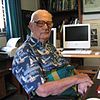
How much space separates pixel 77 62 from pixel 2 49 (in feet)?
3.96

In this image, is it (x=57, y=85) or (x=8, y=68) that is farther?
(x=8, y=68)

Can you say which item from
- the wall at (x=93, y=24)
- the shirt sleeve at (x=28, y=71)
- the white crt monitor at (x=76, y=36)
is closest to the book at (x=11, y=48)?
the white crt monitor at (x=76, y=36)

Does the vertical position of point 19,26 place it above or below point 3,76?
above

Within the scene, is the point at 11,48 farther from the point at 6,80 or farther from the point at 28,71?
the point at 28,71

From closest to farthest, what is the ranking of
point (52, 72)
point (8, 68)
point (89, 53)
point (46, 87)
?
point (46, 87), point (52, 72), point (89, 53), point (8, 68)

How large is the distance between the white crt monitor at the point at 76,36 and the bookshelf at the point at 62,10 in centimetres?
29

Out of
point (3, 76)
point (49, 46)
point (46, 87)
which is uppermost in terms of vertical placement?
point (49, 46)

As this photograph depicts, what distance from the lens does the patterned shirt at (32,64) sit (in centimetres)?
144

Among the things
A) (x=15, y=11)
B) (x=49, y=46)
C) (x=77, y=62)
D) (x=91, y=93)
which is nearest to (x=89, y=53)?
(x=77, y=62)

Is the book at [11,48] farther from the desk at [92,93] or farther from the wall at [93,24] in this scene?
the desk at [92,93]

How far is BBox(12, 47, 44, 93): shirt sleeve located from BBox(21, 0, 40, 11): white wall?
233 cm

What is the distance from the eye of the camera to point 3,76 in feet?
9.73

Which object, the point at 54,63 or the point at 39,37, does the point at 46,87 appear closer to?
the point at 54,63

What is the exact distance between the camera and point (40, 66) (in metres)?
1.60
